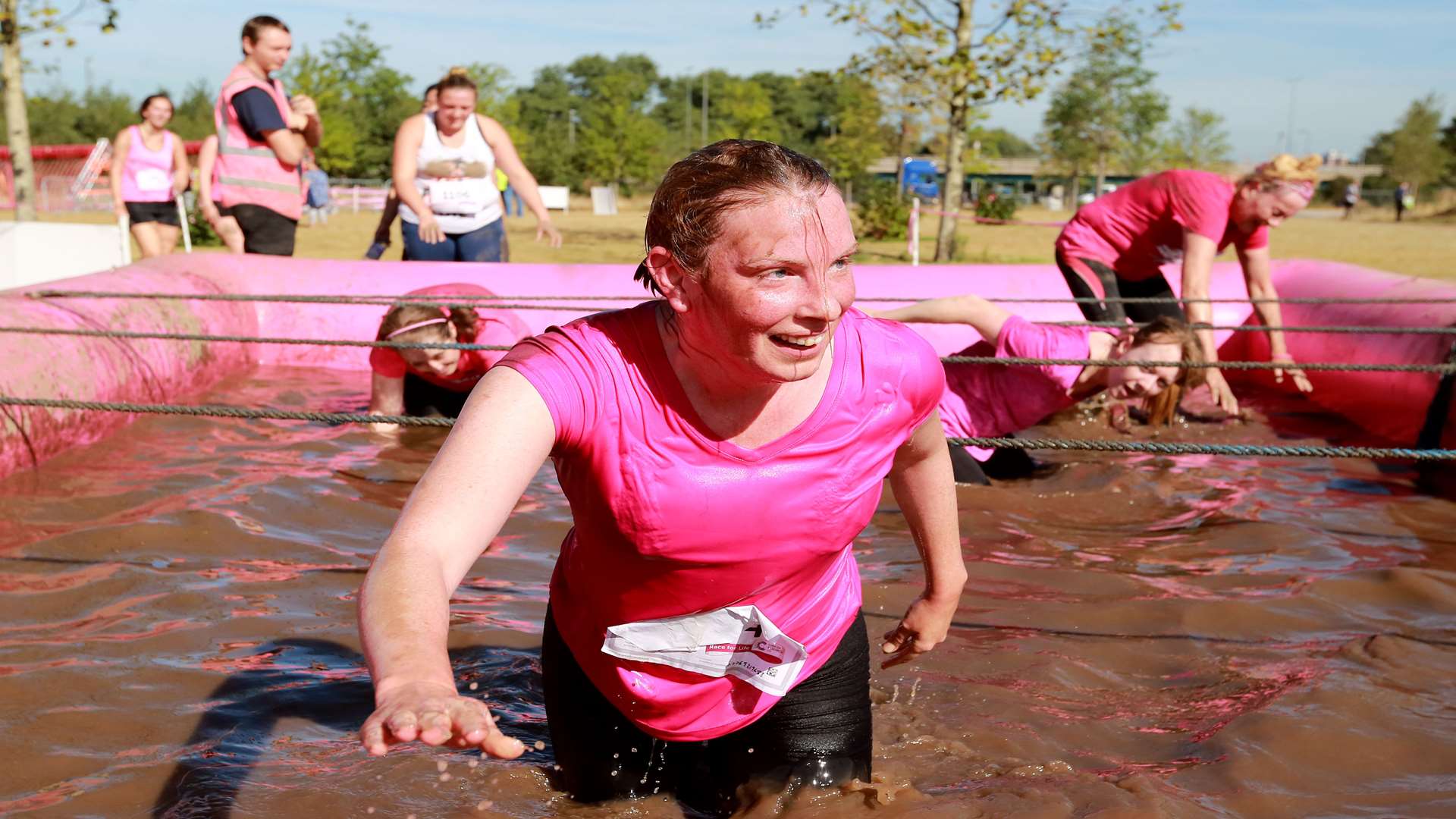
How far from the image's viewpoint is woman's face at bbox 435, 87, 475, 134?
317 inches

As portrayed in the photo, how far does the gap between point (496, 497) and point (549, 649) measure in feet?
2.74

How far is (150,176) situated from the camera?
1115 cm

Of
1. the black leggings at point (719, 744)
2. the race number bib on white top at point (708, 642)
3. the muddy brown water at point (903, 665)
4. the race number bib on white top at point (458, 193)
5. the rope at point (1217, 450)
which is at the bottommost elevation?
the muddy brown water at point (903, 665)

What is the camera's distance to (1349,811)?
3.00 metres

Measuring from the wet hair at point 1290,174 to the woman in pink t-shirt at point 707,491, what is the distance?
436cm

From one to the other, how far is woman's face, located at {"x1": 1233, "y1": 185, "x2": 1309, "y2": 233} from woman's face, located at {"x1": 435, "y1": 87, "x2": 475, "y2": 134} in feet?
15.1

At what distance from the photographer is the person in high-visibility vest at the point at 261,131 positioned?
8.06 meters

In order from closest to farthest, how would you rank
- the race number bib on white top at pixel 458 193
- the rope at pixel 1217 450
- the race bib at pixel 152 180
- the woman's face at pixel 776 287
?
1. the woman's face at pixel 776 287
2. the rope at pixel 1217 450
3. the race number bib on white top at pixel 458 193
4. the race bib at pixel 152 180

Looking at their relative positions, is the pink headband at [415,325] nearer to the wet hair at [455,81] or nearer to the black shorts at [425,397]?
the black shorts at [425,397]

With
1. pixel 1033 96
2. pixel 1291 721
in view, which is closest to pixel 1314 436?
pixel 1291 721

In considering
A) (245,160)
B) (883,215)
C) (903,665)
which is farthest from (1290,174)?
(883,215)

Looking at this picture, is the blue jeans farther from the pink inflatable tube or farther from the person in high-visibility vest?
the person in high-visibility vest

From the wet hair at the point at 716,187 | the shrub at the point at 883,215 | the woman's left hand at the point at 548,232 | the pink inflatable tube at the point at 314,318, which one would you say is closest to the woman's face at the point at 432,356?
the pink inflatable tube at the point at 314,318

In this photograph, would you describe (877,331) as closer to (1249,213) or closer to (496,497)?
(496,497)
